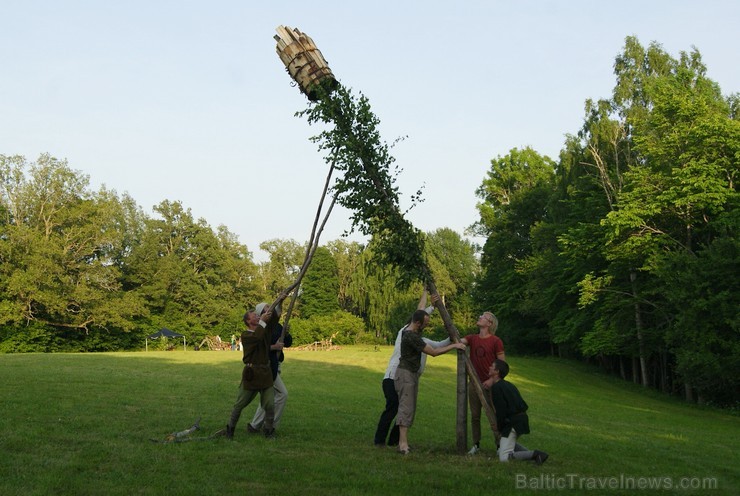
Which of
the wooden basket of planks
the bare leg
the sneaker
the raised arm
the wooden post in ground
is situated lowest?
the sneaker

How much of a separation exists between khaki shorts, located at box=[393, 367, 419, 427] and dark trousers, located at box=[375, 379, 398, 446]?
0.26 meters

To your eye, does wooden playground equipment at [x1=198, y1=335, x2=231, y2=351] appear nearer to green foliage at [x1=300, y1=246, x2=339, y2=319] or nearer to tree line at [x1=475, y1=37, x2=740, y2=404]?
green foliage at [x1=300, y1=246, x2=339, y2=319]

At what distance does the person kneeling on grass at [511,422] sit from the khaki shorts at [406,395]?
1187 mm

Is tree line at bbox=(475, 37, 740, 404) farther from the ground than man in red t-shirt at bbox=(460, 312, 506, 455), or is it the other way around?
tree line at bbox=(475, 37, 740, 404)

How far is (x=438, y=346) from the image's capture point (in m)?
10.8

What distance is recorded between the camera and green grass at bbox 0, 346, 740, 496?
26.8 feet

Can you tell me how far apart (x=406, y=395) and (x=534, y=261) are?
146 feet

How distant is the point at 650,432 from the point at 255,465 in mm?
12788

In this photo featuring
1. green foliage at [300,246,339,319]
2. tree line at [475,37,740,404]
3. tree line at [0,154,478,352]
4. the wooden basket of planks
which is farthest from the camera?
green foliage at [300,246,339,319]

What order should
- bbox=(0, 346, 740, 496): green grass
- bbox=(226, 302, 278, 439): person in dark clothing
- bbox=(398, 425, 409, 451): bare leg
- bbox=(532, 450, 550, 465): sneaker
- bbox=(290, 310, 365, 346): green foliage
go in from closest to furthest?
bbox=(0, 346, 740, 496): green grass, bbox=(532, 450, 550, 465): sneaker, bbox=(398, 425, 409, 451): bare leg, bbox=(226, 302, 278, 439): person in dark clothing, bbox=(290, 310, 365, 346): green foliage

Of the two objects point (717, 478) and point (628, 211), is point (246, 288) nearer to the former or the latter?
point (628, 211)

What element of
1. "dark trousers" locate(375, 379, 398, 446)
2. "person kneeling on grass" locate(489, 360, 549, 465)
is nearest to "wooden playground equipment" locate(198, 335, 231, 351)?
"dark trousers" locate(375, 379, 398, 446)

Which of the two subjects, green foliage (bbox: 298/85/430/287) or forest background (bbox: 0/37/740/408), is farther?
forest background (bbox: 0/37/740/408)

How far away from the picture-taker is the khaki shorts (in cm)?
1027
